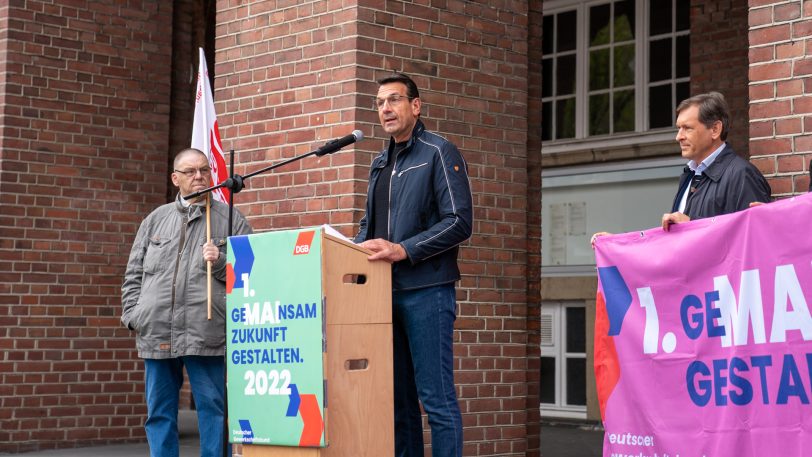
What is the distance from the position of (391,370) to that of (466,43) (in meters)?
2.91

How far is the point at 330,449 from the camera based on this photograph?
17.1 ft

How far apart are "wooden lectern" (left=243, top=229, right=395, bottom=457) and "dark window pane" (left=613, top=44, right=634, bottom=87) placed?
30.5 ft

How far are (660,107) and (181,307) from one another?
8.51 meters

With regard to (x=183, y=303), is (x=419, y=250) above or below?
above

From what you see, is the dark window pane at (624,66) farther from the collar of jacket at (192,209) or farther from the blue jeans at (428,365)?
the blue jeans at (428,365)

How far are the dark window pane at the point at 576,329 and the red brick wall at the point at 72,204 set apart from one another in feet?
19.5

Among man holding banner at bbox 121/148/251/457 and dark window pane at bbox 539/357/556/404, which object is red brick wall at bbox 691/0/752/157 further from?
man holding banner at bbox 121/148/251/457

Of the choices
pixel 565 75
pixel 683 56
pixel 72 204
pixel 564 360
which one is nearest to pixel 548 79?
pixel 565 75

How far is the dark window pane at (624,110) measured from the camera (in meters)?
14.0

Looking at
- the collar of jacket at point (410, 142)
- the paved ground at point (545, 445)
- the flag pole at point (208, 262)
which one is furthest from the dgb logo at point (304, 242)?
the paved ground at point (545, 445)

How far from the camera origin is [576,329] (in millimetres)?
14508

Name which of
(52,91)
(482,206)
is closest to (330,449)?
(482,206)

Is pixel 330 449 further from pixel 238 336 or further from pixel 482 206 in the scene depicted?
pixel 482 206

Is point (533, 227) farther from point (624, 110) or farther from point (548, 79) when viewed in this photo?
point (548, 79)
